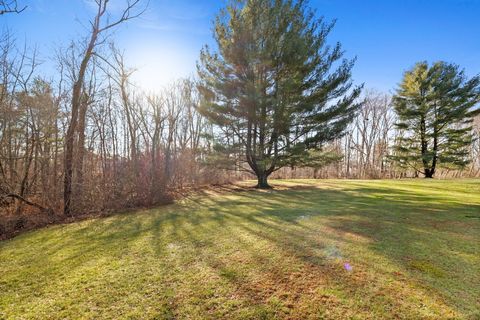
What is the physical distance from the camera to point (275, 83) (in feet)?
36.7

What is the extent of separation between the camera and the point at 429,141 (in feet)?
57.0

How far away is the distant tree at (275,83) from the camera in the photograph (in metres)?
10.4

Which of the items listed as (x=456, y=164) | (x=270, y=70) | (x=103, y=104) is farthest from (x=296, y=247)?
(x=456, y=164)

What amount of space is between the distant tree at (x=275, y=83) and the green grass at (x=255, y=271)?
653 cm

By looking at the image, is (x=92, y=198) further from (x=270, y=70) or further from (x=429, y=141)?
(x=429, y=141)

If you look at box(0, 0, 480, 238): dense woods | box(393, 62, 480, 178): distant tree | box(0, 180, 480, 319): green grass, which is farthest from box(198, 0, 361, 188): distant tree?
box(393, 62, 480, 178): distant tree

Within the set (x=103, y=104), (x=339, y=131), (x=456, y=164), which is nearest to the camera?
(x=339, y=131)

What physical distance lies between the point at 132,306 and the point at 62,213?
6832 mm

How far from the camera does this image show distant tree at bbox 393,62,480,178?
16.2 metres

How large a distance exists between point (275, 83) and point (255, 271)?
10037 millimetres

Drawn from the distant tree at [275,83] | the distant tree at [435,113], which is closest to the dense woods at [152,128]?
the distant tree at [275,83]

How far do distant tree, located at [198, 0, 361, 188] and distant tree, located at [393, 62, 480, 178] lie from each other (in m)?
9.67

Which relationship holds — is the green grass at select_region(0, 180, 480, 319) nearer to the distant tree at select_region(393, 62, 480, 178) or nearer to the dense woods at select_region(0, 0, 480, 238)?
the dense woods at select_region(0, 0, 480, 238)

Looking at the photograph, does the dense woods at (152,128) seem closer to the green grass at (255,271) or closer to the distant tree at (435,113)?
the green grass at (255,271)
